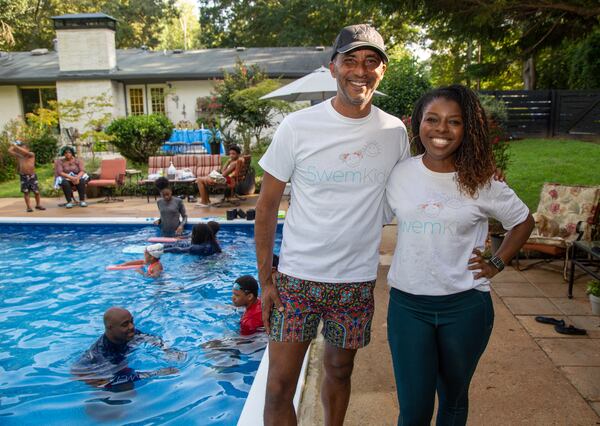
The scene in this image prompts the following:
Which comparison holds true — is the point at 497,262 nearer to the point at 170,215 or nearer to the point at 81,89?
the point at 170,215

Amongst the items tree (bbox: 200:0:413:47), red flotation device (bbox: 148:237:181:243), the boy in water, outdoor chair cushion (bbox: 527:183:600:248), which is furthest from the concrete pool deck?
tree (bbox: 200:0:413:47)

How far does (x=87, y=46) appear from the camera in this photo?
21031 mm

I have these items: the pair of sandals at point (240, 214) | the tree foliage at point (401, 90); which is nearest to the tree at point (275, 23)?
the tree foliage at point (401, 90)

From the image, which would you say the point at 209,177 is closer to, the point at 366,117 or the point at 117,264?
the point at 117,264

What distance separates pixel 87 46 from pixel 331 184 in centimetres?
2201

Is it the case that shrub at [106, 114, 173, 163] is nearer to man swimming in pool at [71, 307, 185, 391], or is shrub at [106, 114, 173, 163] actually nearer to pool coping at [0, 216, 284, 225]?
pool coping at [0, 216, 284, 225]

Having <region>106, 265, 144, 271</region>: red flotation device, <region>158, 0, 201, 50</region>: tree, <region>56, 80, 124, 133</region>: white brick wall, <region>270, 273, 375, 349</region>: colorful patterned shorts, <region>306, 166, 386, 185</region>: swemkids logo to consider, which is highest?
<region>158, 0, 201, 50</region>: tree

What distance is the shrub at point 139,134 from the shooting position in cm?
1516

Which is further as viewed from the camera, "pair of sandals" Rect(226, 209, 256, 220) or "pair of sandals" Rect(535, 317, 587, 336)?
"pair of sandals" Rect(226, 209, 256, 220)

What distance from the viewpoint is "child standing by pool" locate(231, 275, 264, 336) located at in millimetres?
4625

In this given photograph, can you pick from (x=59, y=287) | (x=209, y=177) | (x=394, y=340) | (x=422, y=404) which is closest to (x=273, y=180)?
(x=394, y=340)

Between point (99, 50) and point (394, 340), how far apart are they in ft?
71.9

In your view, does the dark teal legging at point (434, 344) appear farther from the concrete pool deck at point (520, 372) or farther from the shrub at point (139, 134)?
the shrub at point (139, 134)

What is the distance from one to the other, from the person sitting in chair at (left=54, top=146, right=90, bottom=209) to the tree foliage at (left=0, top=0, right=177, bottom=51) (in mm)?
19358
